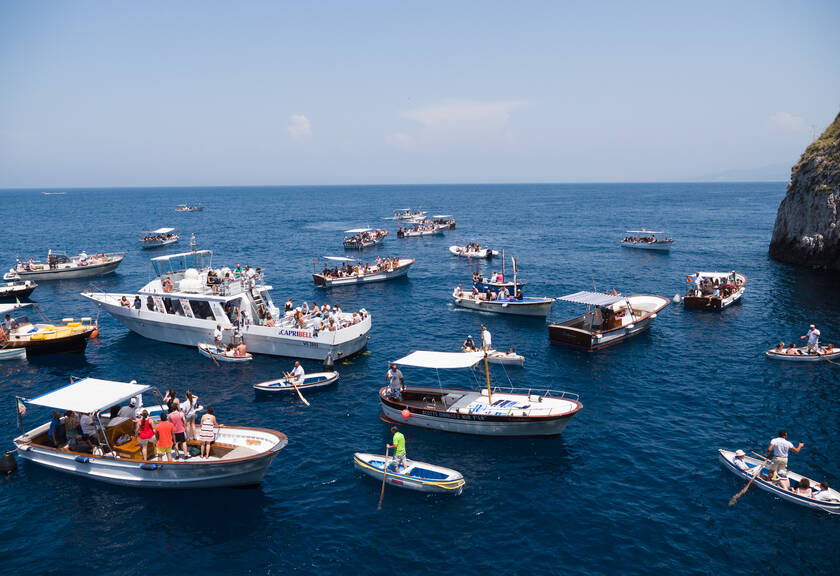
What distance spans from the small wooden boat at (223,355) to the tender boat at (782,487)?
28.9 m

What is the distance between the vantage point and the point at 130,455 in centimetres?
2169

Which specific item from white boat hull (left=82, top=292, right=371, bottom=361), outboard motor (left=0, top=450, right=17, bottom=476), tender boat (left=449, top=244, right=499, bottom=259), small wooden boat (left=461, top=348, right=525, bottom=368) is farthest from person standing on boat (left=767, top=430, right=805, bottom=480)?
tender boat (left=449, top=244, right=499, bottom=259)

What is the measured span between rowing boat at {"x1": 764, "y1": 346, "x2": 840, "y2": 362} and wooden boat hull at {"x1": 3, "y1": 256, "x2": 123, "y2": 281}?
244 ft

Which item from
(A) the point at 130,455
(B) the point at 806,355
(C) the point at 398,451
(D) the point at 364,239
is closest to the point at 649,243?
(D) the point at 364,239

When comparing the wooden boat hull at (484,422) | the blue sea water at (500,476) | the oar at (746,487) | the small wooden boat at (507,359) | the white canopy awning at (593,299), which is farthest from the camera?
the white canopy awning at (593,299)

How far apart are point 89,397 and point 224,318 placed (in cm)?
1521

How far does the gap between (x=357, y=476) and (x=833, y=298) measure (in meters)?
51.1

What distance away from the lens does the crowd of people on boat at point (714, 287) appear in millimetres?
49062

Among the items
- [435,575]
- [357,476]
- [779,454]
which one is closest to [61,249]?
[357,476]

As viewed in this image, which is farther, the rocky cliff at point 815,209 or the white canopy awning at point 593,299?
the rocky cliff at point 815,209

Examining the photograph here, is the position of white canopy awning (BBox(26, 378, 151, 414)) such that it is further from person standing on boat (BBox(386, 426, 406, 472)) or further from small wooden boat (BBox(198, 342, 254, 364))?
small wooden boat (BBox(198, 342, 254, 364))

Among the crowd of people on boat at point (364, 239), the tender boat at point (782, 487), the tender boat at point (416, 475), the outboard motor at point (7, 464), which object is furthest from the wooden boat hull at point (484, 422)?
the crowd of people on boat at point (364, 239)

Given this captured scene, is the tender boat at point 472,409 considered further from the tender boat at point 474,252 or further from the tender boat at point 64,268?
the tender boat at point 64,268

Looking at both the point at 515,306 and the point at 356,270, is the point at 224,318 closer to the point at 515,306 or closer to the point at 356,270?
the point at 515,306
